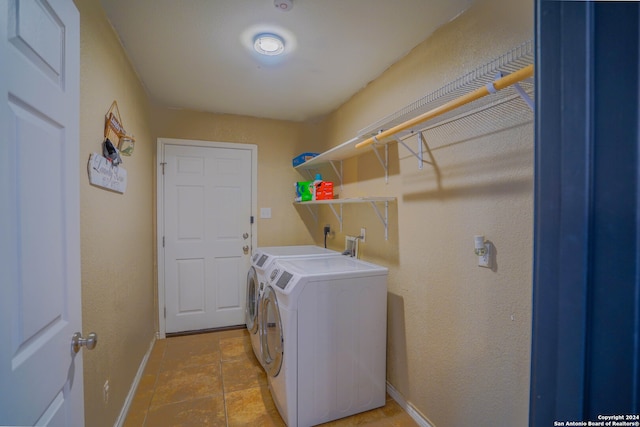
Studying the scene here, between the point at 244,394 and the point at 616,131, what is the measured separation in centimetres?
236

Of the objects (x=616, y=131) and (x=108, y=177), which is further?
(x=108, y=177)

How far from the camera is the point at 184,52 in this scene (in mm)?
1912

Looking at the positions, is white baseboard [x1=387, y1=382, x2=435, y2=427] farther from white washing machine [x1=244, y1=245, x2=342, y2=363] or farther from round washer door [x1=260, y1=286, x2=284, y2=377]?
white washing machine [x1=244, y1=245, x2=342, y2=363]

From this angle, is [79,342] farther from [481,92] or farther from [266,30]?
[266,30]

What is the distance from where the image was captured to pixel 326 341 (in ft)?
5.65

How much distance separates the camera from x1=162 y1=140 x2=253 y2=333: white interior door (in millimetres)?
3006

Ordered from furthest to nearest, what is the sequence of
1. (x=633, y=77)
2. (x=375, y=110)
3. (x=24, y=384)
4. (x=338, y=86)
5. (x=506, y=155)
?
(x=338, y=86) < (x=375, y=110) < (x=506, y=155) < (x=24, y=384) < (x=633, y=77)

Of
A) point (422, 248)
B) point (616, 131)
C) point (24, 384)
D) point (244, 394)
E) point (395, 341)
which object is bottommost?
point (244, 394)

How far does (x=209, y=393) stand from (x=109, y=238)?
1.29 meters

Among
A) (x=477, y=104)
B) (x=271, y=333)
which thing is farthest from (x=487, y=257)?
(x=271, y=333)

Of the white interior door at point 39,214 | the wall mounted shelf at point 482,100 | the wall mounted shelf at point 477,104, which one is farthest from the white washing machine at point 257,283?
the white interior door at point 39,214

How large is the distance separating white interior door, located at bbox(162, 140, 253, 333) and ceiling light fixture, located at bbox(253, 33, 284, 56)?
1523 millimetres

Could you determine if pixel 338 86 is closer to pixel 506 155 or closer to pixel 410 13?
pixel 410 13

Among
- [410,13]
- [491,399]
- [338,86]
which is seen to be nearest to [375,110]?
[338,86]
